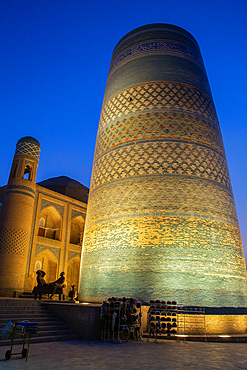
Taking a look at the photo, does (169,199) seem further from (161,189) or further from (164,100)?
(164,100)

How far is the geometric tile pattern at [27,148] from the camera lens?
504 inches

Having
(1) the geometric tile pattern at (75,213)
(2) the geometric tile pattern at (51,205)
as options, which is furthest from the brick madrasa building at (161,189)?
(1) the geometric tile pattern at (75,213)

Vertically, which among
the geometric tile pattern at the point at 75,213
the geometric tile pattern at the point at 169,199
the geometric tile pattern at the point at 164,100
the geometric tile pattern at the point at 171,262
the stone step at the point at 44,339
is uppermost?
the geometric tile pattern at the point at 164,100

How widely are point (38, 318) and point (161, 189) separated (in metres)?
3.96

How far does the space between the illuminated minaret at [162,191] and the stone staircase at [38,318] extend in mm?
1374

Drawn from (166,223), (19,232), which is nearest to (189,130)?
(166,223)

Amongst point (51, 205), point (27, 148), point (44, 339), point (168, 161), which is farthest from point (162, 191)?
point (51, 205)

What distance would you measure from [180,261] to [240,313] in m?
1.77

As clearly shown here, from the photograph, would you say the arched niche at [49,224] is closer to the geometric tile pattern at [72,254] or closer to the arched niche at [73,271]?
the geometric tile pattern at [72,254]

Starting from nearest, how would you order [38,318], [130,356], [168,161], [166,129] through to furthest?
[130,356] → [38,318] → [168,161] → [166,129]

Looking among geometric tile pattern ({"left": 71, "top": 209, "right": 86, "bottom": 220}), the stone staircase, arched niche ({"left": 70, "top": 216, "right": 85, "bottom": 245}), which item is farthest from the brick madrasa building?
arched niche ({"left": 70, "top": 216, "right": 85, "bottom": 245})

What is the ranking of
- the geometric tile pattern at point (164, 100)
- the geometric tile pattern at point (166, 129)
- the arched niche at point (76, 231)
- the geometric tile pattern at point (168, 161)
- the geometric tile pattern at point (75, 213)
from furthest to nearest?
the arched niche at point (76, 231) < the geometric tile pattern at point (75, 213) < the geometric tile pattern at point (164, 100) < the geometric tile pattern at point (166, 129) < the geometric tile pattern at point (168, 161)

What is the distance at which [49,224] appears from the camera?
15508mm

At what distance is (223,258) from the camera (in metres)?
6.93
